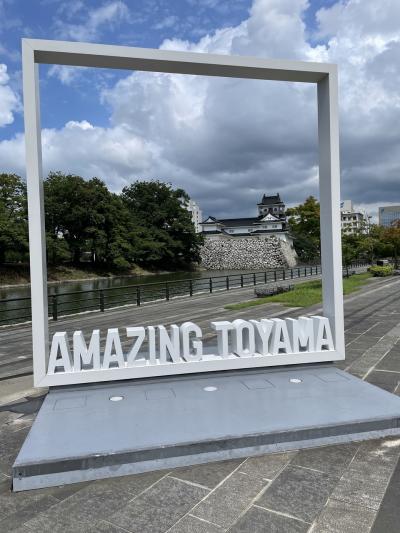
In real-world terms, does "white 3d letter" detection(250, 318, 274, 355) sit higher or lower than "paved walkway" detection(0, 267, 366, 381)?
higher

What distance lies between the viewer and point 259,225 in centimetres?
7519

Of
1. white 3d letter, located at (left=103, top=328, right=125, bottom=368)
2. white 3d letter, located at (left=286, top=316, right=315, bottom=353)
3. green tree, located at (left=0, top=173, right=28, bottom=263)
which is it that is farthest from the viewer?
green tree, located at (left=0, top=173, right=28, bottom=263)

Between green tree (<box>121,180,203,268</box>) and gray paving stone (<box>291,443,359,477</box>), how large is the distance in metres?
52.4

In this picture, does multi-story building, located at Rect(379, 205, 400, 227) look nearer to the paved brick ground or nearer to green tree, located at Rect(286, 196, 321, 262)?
green tree, located at Rect(286, 196, 321, 262)

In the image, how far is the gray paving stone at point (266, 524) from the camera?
7.23 feet

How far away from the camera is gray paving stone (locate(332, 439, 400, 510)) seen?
8.20ft

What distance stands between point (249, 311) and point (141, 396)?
807 cm

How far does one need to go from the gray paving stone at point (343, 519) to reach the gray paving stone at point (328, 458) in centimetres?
36

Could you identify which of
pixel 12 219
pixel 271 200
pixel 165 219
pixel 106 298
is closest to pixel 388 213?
pixel 271 200

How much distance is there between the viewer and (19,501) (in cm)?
256

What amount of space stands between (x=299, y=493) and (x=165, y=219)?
5749 centimetres

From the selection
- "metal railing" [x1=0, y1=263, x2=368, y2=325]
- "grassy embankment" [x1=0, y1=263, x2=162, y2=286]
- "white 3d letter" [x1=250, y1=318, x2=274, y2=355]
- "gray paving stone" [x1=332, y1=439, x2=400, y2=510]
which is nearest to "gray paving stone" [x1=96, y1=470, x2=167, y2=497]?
"gray paving stone" [x1=332, y1=439, x2=400, y2=510]

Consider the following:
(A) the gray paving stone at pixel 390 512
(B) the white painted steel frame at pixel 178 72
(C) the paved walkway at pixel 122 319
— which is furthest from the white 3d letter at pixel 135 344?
(A) the gray paving stone at pixel 390 512

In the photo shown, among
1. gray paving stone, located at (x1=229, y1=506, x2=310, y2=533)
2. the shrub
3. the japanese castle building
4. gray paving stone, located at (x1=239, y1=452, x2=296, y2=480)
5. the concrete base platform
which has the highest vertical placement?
the japanese castle building
